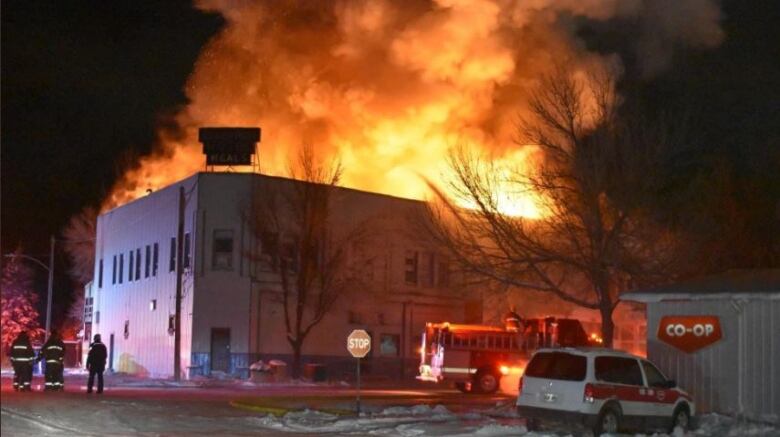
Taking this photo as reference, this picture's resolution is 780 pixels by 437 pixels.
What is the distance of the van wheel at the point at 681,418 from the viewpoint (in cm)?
1880

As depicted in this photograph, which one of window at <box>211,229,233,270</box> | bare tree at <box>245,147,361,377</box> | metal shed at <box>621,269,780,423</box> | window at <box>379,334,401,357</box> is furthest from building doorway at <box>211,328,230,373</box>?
metal shed at <box>621,269,780,423</box>

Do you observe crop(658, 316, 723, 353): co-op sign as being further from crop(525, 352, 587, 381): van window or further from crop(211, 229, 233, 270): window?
crop(211, 229, 233, 270): window

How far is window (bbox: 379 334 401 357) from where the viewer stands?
44.4 m

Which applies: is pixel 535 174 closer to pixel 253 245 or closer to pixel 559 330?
pixel 559 330

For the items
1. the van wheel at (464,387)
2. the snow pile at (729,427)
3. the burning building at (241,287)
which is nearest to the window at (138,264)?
the burning building at (241,287)

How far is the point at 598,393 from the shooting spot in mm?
17422

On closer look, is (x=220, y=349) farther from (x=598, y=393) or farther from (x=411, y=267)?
(x=598, y=393)

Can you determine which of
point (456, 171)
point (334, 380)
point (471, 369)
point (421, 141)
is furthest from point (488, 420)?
point (421, 141)

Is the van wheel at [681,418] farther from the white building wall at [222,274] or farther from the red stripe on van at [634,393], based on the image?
the white building wall at [222,274]

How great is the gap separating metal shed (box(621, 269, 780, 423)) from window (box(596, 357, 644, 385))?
274 cm

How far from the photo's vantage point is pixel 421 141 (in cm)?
5016

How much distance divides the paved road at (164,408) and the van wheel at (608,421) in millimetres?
5329

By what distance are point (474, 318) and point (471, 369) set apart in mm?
14652

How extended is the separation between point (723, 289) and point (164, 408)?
11973mm
